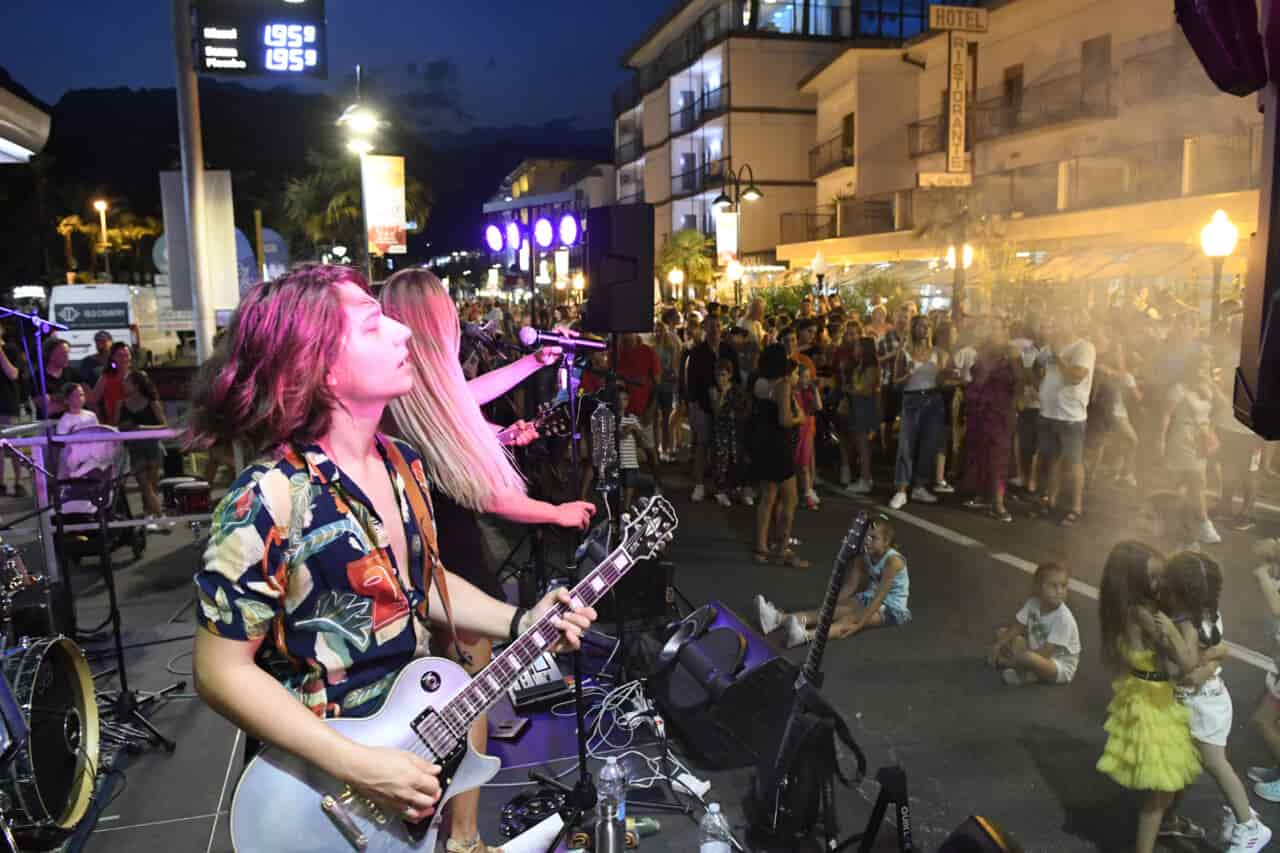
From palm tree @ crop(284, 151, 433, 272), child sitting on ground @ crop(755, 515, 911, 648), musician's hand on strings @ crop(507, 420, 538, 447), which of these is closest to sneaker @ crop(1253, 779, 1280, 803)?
child sitting on ground @ crop(755, 515, 911, 648)

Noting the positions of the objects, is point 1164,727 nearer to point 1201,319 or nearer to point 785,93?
point 1201,319

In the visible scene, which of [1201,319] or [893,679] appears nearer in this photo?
[893,679]

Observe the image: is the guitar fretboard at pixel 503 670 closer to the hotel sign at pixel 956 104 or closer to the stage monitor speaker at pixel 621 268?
the stage monitor speaker at pixel 621 268

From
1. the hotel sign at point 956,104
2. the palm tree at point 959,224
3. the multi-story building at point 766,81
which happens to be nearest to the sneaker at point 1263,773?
the palm tree at point 959,224

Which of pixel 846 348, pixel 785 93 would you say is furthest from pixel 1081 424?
pixel 785 93

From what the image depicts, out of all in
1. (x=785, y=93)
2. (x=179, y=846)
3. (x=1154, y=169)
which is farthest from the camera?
(x=785, y=93)

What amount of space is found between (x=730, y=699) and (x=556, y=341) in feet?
6.31

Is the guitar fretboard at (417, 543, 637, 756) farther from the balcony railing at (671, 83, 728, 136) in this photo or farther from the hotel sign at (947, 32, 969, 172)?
the balcony railing at (671, 83, 728, 136)

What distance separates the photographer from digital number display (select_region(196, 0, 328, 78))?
25.6ft

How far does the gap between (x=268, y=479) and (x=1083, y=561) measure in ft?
22.6

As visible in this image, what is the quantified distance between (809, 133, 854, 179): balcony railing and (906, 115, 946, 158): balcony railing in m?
2.33

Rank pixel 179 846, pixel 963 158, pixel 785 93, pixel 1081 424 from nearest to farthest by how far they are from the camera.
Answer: pixel 179 846 < pixel 1081 424 < pixel 963 158 < pixel 785 93

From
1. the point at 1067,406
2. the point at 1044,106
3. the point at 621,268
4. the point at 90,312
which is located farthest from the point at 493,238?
the point at 1044,106

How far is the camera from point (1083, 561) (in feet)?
23.0
